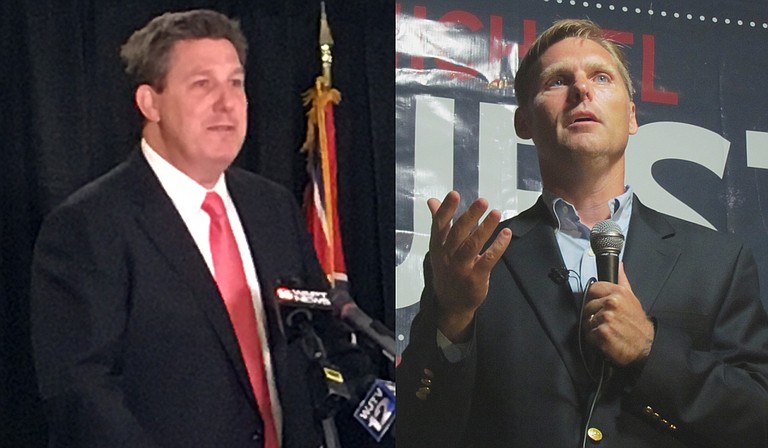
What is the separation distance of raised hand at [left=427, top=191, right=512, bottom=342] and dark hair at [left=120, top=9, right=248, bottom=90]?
0.72m

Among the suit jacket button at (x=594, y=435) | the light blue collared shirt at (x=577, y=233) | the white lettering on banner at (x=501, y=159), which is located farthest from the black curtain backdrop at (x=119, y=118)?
the suit jacket button at (x=594, y=435)

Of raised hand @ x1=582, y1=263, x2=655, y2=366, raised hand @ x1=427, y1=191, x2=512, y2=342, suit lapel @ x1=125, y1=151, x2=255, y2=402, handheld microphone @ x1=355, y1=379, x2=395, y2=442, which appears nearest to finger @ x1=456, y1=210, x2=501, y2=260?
raised hand @ x1=427, y1=191, x2=512, y2=342

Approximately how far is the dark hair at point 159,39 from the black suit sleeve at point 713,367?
4.48ft

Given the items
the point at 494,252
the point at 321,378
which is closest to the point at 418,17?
the point at 494,252

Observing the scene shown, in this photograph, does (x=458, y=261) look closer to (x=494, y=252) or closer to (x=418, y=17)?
(x=494, y=252)

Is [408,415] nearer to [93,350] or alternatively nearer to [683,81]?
[93,350]

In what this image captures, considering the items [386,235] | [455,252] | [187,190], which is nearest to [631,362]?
[455,252]

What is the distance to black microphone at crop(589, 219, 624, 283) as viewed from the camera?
2883 mm

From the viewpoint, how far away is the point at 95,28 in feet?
8.26

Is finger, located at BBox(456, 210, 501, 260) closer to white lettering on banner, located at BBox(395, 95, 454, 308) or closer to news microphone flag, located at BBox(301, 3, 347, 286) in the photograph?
white lettering on banner, located at BBox(395, 95, 454, 308)

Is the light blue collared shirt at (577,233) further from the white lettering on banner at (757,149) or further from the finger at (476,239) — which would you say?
the white lettering on banner at (757,149)

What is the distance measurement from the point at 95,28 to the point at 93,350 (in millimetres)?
727

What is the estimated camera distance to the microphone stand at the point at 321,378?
2564mm

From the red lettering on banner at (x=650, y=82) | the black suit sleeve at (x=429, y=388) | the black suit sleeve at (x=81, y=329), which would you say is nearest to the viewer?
the black suit sleeve at (x=81, y=329)
